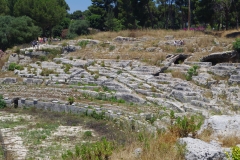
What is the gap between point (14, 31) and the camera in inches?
1135

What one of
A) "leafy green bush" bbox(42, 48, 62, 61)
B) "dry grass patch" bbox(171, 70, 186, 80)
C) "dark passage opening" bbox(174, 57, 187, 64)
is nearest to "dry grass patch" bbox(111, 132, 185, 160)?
"dry grass patch" bbox(171, 70, 186, 80)

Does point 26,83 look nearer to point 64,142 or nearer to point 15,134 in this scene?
point 15,134

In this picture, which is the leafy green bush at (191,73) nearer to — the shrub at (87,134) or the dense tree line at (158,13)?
the shrub at (87,134)

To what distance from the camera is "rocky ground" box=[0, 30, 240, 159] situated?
13498mm

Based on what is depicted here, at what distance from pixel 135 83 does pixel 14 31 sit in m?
16.3

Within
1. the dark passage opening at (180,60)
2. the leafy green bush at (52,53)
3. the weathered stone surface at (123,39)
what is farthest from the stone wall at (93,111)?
the weathered stone surface at (123,39)

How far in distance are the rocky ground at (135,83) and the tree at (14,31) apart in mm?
5320

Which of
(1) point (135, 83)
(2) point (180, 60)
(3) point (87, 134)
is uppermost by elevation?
(2) point (180, 60)

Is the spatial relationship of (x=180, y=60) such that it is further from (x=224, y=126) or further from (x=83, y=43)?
(x=224, y=126)

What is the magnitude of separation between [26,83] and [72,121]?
22.8ft

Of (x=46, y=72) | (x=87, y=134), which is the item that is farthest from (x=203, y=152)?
(x=46, y=72)

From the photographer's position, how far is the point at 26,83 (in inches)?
769

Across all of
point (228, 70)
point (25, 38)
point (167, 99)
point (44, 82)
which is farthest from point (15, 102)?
point (25, 38)

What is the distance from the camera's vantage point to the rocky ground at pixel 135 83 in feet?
44.3
